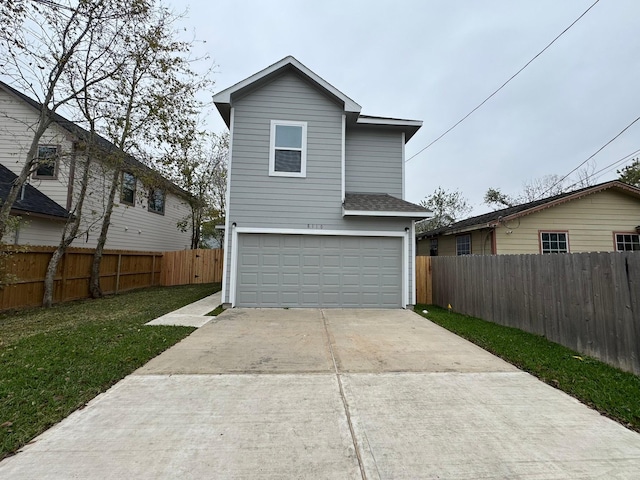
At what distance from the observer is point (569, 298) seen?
5.20 meters

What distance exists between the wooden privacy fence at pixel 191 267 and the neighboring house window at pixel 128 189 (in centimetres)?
315

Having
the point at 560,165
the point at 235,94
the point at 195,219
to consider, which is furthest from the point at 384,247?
the point at 560,165

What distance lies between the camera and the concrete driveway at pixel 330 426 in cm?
217

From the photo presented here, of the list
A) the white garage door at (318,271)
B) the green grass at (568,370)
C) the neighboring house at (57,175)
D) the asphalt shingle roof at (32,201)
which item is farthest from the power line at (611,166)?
the asphalt shingle roof at (32,201)

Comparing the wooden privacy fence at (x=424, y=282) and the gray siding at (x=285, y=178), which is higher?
the gray siding at (x=285, y=178)

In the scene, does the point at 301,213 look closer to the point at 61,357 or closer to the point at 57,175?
the point at 61,357

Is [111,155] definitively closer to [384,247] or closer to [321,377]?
[384,247]

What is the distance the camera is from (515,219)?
11.0 metres

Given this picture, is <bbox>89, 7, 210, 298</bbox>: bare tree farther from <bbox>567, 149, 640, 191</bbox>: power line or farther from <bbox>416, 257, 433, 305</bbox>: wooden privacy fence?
<bbox>567, 149, 640, 191</bbox>: power line

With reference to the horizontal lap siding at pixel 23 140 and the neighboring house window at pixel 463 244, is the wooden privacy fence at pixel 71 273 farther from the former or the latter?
→ the neighboring house window at pixel 463 244

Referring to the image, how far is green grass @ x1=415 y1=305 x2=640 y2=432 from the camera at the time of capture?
10.4 ft

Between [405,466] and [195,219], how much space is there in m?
19.7

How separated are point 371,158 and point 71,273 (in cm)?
1047

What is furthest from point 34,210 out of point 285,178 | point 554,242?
point 554,242
